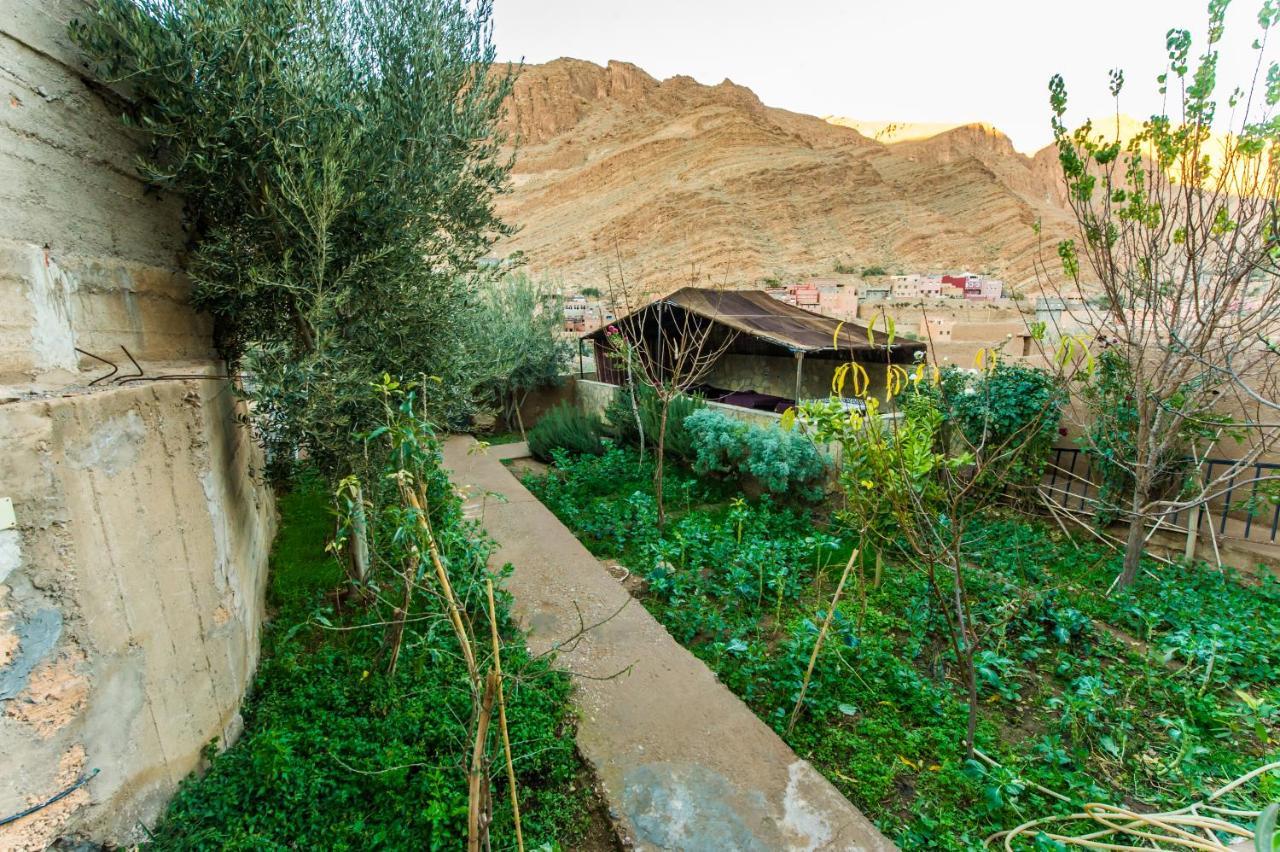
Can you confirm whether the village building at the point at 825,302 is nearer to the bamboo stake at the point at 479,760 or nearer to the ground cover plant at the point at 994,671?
the ground cover plant at the point at 994,671

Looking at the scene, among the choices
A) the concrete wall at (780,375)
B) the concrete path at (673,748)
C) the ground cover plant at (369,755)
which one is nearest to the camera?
the ground cover plant at (369,755)

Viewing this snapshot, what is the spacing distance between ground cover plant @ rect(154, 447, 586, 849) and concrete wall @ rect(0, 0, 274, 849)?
0.19 meters

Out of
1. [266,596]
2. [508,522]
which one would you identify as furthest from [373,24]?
[508,522]

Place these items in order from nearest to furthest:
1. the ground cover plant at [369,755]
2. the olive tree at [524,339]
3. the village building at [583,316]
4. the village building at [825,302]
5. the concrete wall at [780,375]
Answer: the ground cover plant at [369,755] → the concrete wall at [780,375] → the olive tree at [524,339] → the village building at [825,302] → the village building at [583,316]

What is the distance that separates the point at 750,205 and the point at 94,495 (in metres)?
49.4

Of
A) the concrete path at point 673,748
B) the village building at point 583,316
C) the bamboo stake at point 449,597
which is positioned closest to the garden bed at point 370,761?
the concrete path at point 673,748

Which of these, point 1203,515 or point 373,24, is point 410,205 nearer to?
point 373,24

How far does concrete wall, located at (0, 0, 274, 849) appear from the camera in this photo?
180 centimetres

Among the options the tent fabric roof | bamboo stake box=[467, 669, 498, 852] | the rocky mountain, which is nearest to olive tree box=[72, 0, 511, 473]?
bamboo stake box=[467, 669, 498, 852]

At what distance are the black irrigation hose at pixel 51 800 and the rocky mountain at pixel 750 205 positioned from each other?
97.9 ft

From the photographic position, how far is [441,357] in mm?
3965

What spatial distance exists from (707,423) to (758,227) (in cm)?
4116

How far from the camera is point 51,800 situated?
72.4 inches

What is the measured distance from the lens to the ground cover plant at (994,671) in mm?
2697
